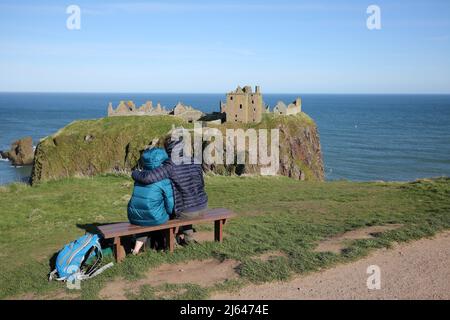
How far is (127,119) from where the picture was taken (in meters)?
57.7

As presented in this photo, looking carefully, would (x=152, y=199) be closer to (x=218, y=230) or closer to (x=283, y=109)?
(x=218, y=230)

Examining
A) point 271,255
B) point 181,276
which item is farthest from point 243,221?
point 181,276

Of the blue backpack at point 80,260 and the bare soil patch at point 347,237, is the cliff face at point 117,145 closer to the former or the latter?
the bare soil patch at point 347,237

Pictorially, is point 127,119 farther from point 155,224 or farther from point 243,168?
point 155,224

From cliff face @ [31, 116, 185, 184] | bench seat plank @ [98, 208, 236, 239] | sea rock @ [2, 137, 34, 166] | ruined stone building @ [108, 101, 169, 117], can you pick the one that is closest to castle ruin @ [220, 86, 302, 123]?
cliff face @ [31, 116, 185, 184]

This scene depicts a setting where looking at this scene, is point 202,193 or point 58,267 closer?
point 58,267

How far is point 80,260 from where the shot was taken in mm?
8289

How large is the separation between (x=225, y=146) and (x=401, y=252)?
37.7 meters

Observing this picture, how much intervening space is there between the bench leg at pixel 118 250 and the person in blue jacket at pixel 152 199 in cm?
52

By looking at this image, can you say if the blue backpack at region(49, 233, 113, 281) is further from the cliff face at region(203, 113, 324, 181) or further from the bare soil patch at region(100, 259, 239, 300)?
the cliff face at region(203, 113, 324, 181)

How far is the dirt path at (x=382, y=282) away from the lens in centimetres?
712

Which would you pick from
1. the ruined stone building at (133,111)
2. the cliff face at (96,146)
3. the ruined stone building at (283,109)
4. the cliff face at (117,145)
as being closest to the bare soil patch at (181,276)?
the cliff face at (117,145)
